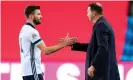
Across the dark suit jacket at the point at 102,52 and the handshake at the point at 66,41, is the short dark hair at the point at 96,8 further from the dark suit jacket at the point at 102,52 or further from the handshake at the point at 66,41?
the handshake at the point at 66,41

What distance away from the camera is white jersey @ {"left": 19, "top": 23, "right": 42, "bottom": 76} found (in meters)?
6.75

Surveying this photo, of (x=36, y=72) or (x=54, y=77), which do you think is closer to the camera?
(x=36, y=72)

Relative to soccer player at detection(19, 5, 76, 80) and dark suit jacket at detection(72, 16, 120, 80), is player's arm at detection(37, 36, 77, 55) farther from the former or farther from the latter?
dark suit jacket at detection(72, 16, 120, 80)

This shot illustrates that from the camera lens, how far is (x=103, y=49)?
6.54 metres

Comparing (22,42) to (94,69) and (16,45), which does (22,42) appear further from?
(16,45)

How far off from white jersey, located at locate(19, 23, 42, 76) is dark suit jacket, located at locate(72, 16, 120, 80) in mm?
540

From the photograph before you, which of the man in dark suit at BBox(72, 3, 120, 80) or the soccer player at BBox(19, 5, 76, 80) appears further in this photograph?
the soccer player at BBox(19, 5, 76, 80)

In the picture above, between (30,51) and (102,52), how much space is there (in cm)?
77

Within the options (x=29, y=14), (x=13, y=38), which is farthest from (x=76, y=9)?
(x=29, y=14)

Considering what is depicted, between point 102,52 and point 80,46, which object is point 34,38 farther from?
point 102,52

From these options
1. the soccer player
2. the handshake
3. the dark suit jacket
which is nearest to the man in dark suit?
the dark suit jacket

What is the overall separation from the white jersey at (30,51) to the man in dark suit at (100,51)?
1.77ft

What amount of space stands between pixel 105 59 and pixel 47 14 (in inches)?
148

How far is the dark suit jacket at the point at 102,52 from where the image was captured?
655 centimetres
